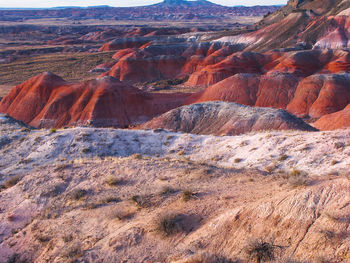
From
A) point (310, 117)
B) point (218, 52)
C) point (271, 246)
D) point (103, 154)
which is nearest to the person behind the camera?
point (271, 246)

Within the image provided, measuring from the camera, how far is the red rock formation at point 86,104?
37.3 metres

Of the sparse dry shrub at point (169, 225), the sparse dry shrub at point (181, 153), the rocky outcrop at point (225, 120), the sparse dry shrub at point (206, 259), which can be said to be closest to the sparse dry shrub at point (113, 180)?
the sparse dry shrub at point (169, 225)

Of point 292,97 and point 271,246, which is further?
point 292,97

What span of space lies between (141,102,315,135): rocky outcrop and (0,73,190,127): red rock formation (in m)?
8.84

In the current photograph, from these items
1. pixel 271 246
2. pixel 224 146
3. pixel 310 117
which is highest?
pixel 271 246

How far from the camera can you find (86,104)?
125 ft

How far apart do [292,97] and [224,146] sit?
2653 centimetres

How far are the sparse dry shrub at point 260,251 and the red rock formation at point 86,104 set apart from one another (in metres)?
31.8

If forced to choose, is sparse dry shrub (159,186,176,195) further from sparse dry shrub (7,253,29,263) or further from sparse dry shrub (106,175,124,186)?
sparse dry shrub (7,253,29,263)

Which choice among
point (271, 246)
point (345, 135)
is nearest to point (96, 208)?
point (271, 246)

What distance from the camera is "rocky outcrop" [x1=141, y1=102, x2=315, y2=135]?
2442 centimetres

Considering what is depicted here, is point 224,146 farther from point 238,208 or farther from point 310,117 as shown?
point 310,117

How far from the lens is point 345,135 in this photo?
14.4m

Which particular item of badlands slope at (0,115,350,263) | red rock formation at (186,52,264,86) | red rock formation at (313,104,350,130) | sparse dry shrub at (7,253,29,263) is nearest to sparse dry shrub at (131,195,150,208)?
badlands slope at (0,115,350,263)
